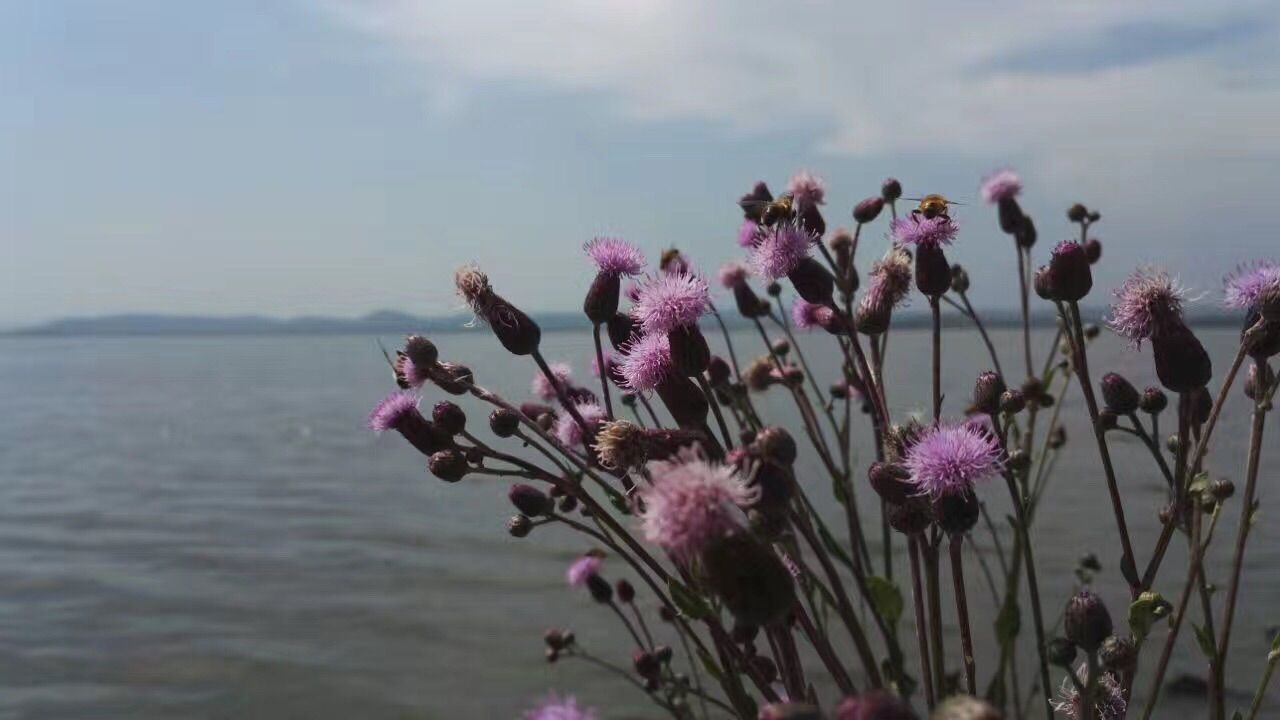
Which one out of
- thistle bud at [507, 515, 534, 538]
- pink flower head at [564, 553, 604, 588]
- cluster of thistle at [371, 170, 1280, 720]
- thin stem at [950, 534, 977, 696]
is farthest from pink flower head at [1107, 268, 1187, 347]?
pink flower head at [564, 553, 604, 588]

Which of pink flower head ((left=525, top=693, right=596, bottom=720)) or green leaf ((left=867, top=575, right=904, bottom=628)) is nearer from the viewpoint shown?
pink flower head ((left=525, top=693, right=596, bottom=720))

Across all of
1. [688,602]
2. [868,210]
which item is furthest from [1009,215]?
[688,602]

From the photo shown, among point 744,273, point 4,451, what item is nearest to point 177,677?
point 744,273

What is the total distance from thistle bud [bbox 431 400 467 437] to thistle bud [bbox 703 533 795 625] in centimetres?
72

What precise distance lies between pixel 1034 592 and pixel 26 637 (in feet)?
20.1

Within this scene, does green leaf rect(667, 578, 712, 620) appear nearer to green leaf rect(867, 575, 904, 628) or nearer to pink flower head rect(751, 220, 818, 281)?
green leaf rect(867, 575, 904, 628)

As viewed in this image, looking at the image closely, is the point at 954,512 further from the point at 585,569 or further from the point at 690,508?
the point at 585,569

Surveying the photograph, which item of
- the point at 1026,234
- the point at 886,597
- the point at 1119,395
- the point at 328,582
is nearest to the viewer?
the point at 886,597

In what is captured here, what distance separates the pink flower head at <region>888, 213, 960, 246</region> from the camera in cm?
174

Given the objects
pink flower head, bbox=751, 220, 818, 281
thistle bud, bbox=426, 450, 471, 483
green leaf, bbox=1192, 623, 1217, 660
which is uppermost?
pink flower head, bbox=751, 220, 818, 281

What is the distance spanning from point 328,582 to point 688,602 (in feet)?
20.4

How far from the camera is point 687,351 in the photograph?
4.74 ft

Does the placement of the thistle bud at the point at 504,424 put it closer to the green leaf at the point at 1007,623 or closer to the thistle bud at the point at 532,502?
the thistle bud at the point at 532,502

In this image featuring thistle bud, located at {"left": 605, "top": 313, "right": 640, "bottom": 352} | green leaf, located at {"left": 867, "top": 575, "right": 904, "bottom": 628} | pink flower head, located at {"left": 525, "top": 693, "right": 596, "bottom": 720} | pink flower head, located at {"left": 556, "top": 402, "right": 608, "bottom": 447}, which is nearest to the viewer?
pink flower head, located at {"left": 525, "top": 693, "right": 596, "bottom": 720}
